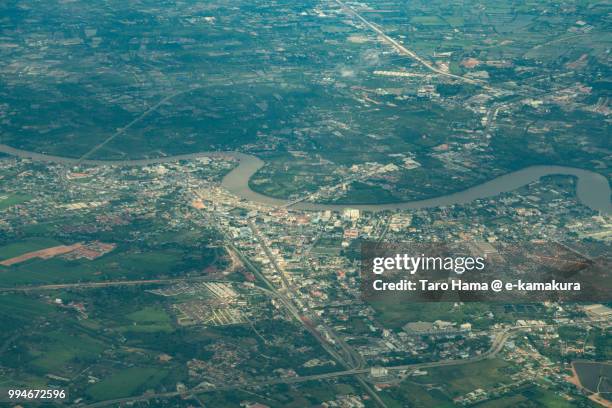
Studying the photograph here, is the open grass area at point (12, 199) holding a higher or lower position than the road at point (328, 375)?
lower

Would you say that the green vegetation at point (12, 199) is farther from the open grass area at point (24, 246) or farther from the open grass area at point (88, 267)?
the open grass area at point (88, 267)

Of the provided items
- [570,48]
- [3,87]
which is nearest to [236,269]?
[3,87]

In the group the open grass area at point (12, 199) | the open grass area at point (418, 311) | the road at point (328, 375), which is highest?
the open grass area at point (418, 311)

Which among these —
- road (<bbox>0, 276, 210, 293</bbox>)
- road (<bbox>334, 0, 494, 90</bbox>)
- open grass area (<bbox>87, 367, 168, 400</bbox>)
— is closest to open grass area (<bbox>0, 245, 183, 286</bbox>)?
road (<bbox>0, 276, 210, 293</bbox>)

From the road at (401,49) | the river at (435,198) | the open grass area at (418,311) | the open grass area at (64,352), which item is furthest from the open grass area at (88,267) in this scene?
the road at (401,49)

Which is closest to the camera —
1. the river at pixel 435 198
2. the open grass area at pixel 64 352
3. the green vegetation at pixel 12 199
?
the open grass area at pixel 64 352

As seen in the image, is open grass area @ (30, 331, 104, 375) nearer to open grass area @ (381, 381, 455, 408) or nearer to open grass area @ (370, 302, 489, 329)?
open grass area @ (381, 381, 455, 408)

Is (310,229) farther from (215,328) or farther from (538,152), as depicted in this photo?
(538,152)

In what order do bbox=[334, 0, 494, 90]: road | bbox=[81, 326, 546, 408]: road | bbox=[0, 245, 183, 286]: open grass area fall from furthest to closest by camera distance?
bbox=[334, 0, 494, 90]: road → bbox=[0, 245, 183, 286]: open grass area → bbox=[81, 326, 546, 408]: road

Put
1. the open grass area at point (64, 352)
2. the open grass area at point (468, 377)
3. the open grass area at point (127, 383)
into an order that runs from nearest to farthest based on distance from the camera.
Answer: the open grass area at point (127, 383), the open grass area at point (468, 377), the open grass area at point (64, 352)
